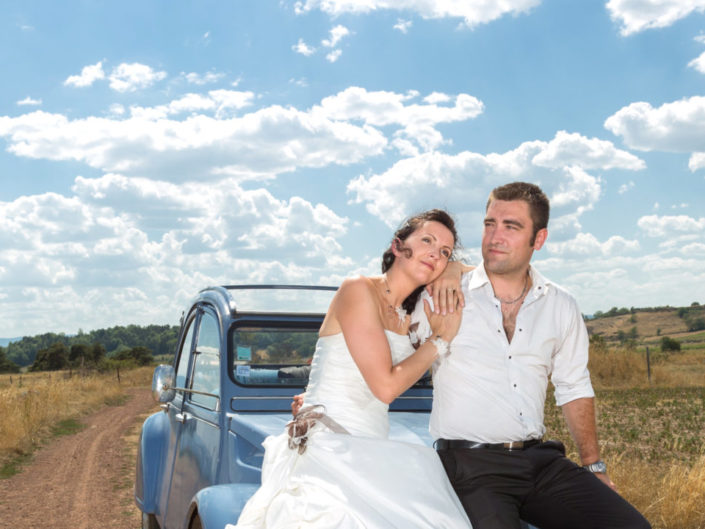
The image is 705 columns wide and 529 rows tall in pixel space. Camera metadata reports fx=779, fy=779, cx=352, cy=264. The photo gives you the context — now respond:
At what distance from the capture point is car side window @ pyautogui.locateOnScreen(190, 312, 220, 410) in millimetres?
4812

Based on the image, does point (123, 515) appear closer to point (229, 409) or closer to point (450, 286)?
point (229, 409)

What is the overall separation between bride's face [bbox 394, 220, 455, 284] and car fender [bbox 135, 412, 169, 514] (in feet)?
10.4

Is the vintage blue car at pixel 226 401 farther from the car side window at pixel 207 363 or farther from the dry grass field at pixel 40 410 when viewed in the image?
the dry grass field at pixel 40 410

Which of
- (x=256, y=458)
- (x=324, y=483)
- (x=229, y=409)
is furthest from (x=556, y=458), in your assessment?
(x=229, y=409)

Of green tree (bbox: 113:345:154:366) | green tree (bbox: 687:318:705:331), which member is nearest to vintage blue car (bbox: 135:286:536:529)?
green tree (bbox: 113:345:154:366)

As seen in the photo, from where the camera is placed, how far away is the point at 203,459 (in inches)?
184

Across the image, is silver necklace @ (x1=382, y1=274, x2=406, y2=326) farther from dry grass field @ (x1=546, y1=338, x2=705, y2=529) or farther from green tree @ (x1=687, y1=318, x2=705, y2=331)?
green tree @ (x1=687, y1=318, x2=705, y2=331)

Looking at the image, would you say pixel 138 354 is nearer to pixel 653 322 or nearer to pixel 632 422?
pixel 632 422

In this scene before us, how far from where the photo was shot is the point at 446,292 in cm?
337

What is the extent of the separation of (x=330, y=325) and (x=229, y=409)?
1567 millimetres

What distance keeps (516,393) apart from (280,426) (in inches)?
53.4

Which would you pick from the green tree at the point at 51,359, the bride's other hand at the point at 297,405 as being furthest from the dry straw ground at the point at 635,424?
the green tree at the point at 51,359

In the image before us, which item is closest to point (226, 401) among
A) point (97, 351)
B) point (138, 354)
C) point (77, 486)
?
→ point (77, 486)

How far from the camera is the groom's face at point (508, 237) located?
140 inches
